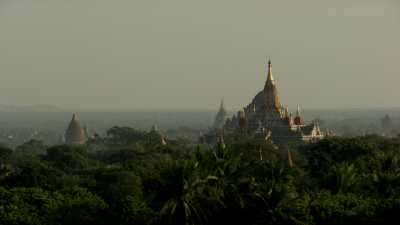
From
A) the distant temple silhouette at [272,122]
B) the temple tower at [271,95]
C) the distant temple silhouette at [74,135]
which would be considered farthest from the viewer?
the distant temple silhouette at [74,135]

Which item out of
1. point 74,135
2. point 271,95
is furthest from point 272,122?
point 74,135

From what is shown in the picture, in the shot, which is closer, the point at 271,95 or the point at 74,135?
the point at 271,95

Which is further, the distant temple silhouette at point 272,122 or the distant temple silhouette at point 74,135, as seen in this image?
the distant temple silhouette at point 74,135

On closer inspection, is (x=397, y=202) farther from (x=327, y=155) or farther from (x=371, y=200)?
(x=327, y=155)

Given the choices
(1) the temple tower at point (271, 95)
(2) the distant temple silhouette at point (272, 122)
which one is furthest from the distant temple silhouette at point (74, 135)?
(1) the temple tower at point (271, 95)

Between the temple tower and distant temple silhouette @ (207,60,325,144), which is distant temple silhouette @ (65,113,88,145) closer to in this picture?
distant temple silhouette @ (207,60,325,144)

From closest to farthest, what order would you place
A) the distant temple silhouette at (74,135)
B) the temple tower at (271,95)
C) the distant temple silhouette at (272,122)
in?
the distant temple silhouette at (272,122) → the temple tower at (271,95) → the distant temple silhouette at (74,135)

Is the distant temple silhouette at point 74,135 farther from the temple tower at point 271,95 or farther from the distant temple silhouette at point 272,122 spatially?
the temple tower at point 271,95

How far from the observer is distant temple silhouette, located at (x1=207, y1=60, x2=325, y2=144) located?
73062mm

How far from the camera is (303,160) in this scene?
188 ft

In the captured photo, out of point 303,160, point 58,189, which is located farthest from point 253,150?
point 58,189

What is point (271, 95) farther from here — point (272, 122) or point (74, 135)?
point (74, 135)

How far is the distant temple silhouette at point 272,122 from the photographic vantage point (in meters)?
73.1

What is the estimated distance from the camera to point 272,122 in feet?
246
